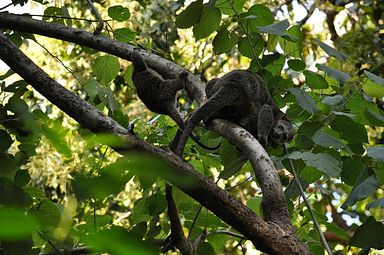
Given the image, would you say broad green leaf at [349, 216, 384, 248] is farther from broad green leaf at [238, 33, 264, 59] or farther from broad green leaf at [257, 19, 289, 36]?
broad green leaf at [238, 33, 264, 59]

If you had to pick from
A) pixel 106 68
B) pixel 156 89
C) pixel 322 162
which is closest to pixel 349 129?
pixel 322 162

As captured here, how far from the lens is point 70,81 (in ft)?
28.1

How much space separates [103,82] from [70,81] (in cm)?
477

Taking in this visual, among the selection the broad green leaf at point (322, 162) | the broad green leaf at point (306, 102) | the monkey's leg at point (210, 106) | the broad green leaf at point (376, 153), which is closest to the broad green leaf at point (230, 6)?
the monkey's leg at point (210, 106)

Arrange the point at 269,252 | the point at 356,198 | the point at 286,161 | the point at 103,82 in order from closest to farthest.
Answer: the point at 269,252, the point at 356,198, the point at 286,161, the point at 103,82

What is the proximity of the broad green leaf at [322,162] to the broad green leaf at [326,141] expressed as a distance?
0.17m

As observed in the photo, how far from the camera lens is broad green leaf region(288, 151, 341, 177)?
2523 millimetres

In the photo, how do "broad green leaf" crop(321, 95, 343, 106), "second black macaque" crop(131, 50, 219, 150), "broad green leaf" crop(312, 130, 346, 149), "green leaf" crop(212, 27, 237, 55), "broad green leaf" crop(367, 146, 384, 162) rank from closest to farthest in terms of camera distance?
1. "broad green leaf" crop(367, 146, 384, 162)
2. "broad green leaf" crop(312, 130, 346, 149)
3. "broad green leaf" crop(321, 95, 343, 106)
4. "green leaf" crop(212, 27, 237, 55)
5. "second black macaque" crop(131, 50, 219, 150)

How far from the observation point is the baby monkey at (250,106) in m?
3.85

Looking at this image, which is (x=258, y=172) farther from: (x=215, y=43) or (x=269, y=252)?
(x=215, y=43)

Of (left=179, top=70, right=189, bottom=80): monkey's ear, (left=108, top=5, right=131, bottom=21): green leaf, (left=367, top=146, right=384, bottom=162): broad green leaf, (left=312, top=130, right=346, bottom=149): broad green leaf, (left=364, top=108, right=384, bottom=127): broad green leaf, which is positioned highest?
(left=108, top=5, right=131, bottom=21): green leaf

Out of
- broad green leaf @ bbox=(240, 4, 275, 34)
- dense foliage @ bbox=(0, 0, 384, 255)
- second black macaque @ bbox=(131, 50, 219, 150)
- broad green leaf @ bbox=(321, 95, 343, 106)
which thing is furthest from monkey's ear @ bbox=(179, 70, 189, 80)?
broad green leaf @ bbox=(321, 95, 343, 106)

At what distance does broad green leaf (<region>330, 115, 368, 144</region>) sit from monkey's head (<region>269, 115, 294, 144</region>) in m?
0.74

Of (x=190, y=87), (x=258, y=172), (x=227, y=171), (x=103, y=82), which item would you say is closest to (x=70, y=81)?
(x=103, y=82)
